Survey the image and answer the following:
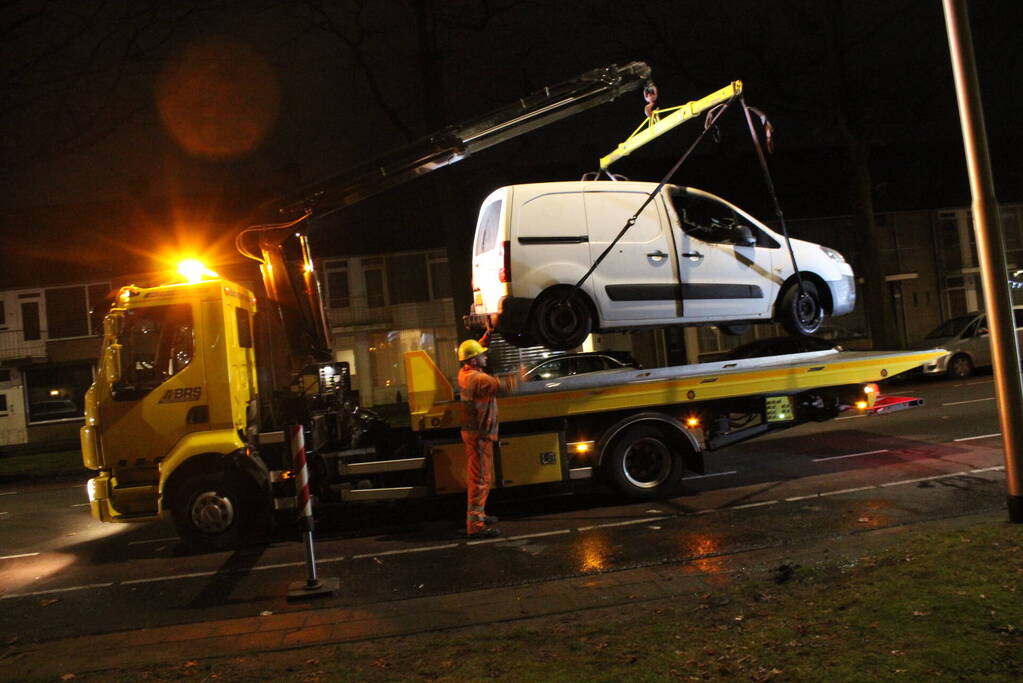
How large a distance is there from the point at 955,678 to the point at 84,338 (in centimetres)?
3107

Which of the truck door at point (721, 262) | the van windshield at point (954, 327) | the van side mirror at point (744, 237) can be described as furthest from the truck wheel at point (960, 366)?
the van side mirror at point (744, 237)

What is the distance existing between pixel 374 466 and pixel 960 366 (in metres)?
17.3

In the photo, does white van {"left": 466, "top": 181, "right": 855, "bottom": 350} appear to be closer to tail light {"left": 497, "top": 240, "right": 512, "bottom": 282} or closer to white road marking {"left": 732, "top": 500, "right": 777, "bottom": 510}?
tail light {"left": 497, "top": 240, "right": 512, "bottom": 282}

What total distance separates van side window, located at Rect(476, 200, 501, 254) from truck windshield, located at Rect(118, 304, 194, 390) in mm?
3222

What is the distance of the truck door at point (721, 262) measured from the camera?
8.48m

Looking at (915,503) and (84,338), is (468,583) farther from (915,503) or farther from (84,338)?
(84,338)

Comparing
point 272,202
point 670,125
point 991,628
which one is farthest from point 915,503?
point 272,202

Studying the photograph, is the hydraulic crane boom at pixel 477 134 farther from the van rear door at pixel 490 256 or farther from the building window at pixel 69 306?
the building window at pixel 69 306

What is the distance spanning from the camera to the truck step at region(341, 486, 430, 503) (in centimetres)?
855

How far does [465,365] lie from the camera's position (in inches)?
328

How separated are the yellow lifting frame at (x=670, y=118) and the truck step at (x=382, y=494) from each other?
13.9 feet

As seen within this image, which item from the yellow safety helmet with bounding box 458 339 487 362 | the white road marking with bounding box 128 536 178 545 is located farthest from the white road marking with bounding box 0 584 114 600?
the yellow safety helmet with bounding box 458 339 487 362

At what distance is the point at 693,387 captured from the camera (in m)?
8.97

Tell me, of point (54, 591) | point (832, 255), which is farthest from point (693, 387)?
point (54, 591)
